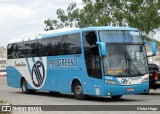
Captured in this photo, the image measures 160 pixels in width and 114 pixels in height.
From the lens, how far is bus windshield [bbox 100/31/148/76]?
747 inches

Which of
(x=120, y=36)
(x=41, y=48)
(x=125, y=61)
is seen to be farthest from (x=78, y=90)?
(x=41, y=48)

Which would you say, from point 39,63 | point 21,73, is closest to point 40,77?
point 39,63

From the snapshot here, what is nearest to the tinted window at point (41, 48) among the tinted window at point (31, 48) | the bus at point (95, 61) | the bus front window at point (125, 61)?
the bus at point (95, 61)

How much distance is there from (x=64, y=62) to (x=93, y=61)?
273 centimetres

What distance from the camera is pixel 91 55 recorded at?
64.4ft

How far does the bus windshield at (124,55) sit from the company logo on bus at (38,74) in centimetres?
598

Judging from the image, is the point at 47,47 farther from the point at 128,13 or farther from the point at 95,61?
the point at 128,13

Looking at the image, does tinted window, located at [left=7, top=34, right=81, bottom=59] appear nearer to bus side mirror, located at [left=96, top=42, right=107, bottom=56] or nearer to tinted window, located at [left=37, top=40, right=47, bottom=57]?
tinted window, located at [left=37, top=40, right=47, bottom=57]

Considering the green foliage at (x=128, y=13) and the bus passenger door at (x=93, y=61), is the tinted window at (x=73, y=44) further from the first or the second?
the green foliage at (x=128, y=13)

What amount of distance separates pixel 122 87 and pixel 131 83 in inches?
19.2

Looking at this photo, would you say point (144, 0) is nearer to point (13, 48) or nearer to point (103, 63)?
point (13, 48)

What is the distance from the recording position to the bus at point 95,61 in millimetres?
18969

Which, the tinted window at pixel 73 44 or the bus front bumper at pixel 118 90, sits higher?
the tinted window at pixel 73 44

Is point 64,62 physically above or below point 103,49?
below
